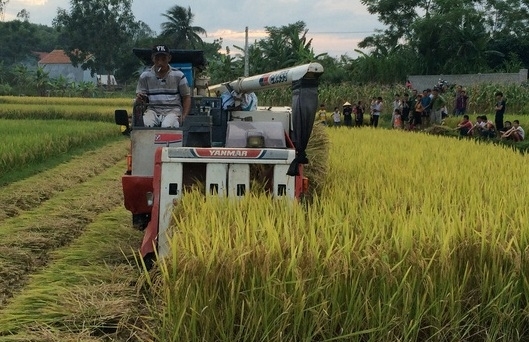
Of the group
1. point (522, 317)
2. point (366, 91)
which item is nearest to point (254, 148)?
point (522, 317)

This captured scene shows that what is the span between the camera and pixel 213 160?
4504 millimetres

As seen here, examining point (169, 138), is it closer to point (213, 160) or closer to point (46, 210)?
point (213, 160)

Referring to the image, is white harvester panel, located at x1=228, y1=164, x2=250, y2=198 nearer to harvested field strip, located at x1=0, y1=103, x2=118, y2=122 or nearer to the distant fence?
harvested field strip, located at x1=0, y1=103, x2=118, y2=122

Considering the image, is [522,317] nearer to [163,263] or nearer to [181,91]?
[163,263]

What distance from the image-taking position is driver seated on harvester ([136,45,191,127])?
19.6 feet

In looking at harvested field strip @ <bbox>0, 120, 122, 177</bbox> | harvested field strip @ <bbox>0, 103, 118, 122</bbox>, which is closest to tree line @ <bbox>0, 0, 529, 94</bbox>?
harvested field strip @ <bbox>0, 103, 118, 122</bbox>

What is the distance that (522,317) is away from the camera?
3.11 metres

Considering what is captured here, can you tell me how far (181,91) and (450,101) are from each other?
68.3 ft

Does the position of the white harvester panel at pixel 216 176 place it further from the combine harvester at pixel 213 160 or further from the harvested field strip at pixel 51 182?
the harvested field strip at pixel 51 182

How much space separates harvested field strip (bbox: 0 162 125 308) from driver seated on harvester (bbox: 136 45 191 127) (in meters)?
1.68

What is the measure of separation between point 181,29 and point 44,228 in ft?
199

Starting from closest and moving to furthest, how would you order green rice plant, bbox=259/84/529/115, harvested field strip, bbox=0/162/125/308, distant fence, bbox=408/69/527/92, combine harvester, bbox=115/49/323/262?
combine harvester, bbox=115/49/323/262 → harvested field strip, bbox=0/162/125/308 → green rice plant, bbox=259/84/529/115 → distant fence, bbox=408/69/527/92

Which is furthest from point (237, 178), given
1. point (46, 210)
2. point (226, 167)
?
point (46, 210)

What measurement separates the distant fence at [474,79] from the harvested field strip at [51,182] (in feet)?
66.1
